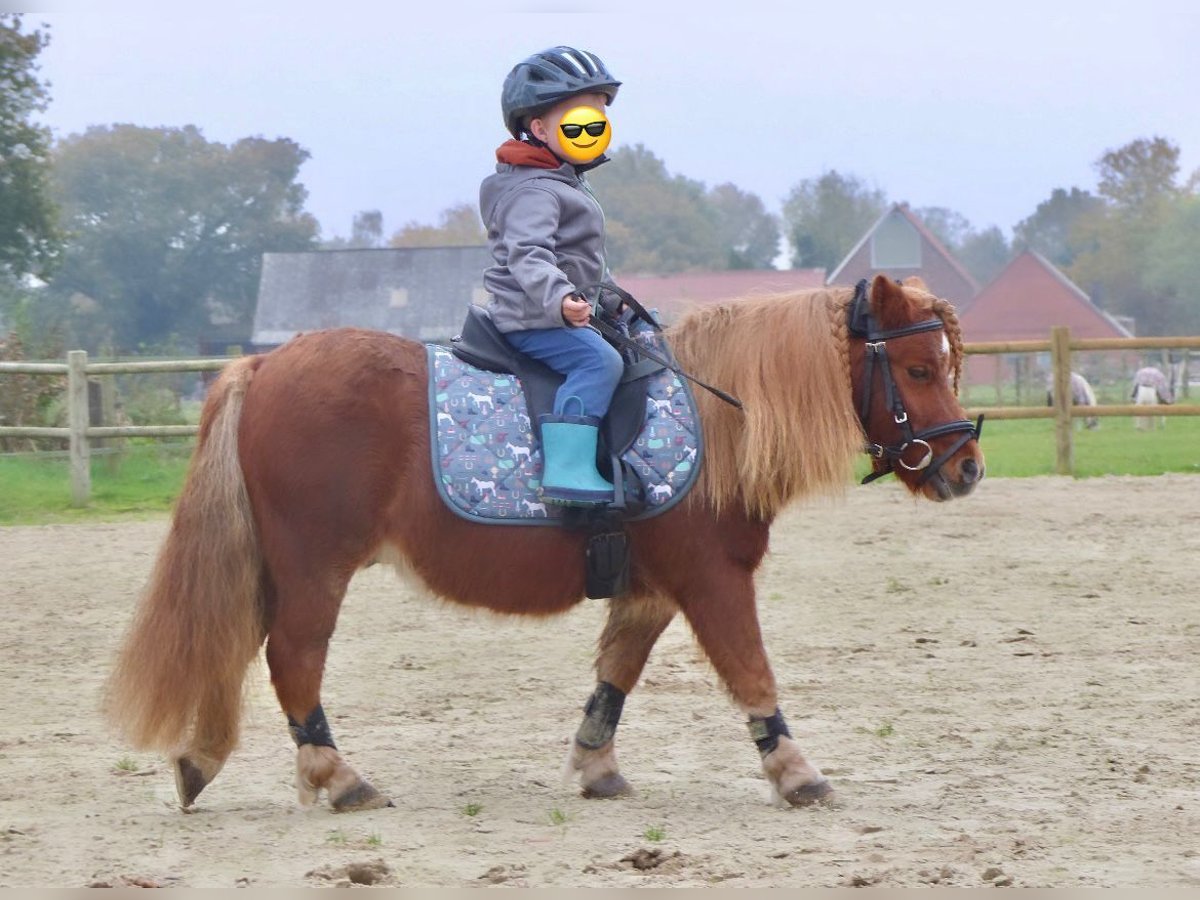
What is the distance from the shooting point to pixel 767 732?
4324 millimetres

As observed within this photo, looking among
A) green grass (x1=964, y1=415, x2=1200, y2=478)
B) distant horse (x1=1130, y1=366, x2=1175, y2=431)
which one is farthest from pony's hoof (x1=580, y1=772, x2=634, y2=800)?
distant horse (x1=1130, y1=366, x2=1175, y2=431)

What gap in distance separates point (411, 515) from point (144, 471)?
397 inches

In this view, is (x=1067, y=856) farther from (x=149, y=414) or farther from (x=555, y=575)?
(x=149, y=414)

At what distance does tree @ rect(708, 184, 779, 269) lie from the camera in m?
93.1

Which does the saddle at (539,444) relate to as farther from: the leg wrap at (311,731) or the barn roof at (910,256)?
the barn roof at (910,256)

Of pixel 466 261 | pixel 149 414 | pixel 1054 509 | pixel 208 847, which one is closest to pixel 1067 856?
pixel 208 847

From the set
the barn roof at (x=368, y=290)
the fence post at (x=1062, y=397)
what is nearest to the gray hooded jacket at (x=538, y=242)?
the fence post at (x=1062, y=397)

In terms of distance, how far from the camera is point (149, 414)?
1455cm

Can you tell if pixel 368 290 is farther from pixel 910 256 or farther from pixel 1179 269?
pixel 1179 269

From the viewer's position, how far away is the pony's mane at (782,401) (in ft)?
14.4

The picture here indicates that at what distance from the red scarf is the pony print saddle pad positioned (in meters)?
0.69

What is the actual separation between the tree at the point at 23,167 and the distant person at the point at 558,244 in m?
17.9

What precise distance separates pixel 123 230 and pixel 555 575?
48.8 meters

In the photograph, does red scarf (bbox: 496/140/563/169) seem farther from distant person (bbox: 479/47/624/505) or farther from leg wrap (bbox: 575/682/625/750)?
leg wrap (bbox: 575/682/625/750)
